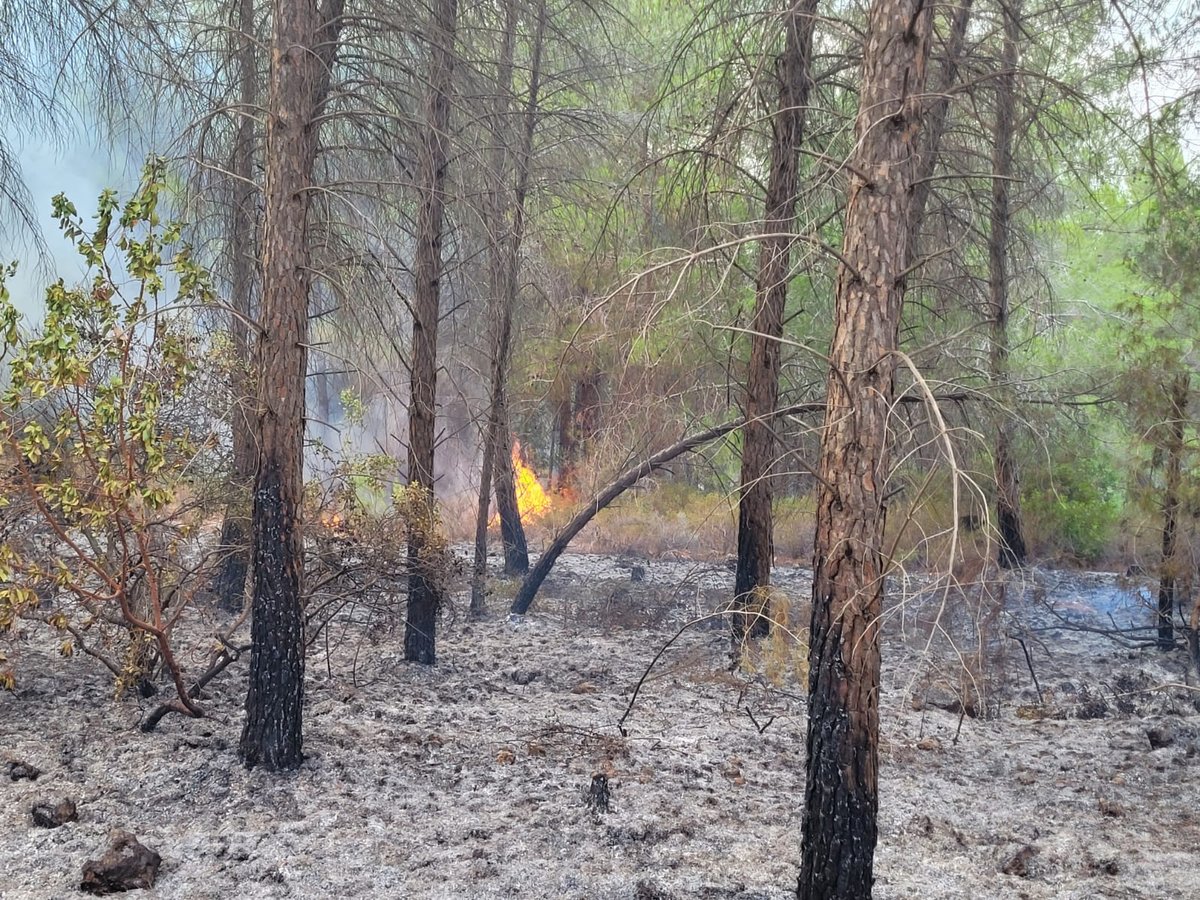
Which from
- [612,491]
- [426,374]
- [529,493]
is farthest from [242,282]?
[529,493]

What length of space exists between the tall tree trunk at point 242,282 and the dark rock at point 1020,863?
4.98 meters

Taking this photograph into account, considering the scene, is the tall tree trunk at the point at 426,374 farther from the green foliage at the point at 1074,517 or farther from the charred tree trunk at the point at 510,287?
the green foliage at the point at 1074,517

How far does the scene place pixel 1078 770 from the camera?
274 inches

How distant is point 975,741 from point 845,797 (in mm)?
4179

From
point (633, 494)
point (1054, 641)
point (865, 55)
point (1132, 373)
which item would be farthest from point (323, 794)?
point (633, 494)

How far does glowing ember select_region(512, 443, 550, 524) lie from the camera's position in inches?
725

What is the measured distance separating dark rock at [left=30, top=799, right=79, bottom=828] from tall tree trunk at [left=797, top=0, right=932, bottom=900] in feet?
12.6

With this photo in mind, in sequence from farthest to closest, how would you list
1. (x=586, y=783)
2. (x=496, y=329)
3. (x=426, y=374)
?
(x=496, y=329) < (x=426, y=374) < (x=586, y=783)

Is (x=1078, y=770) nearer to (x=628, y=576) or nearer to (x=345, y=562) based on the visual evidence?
(x=345, y=562)

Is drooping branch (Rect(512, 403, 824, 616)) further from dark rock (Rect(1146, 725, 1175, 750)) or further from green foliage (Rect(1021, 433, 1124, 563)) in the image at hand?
green foliage (Rect(1021, 433, 1124, 563))

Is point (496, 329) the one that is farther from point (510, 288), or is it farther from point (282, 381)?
point (282, 381)

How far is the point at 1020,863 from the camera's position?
5137 mm

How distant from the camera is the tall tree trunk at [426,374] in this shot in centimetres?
737

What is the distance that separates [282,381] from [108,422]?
0.95m
